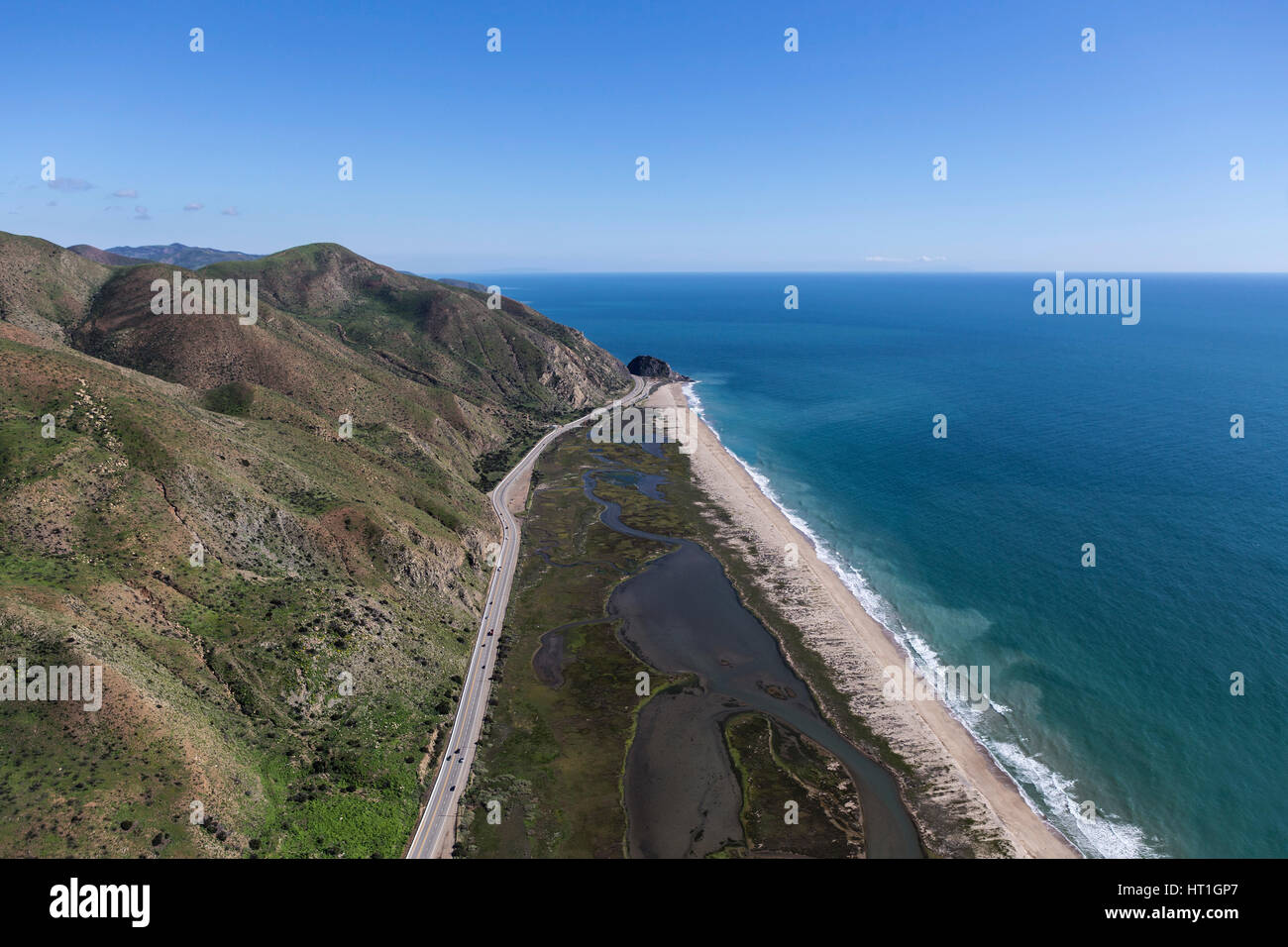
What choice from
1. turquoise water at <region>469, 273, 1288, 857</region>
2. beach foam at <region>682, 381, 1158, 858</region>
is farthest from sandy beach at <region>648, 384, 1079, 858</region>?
turquoise water at <region>469, 273, 1288, 857</region>

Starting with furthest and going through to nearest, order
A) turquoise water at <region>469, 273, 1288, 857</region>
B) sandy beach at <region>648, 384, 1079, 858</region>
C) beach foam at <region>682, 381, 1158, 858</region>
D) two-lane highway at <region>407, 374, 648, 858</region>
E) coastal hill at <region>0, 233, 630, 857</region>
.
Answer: turquoise water at <region>469, 273, 1288, 857</region> → sandy beach at <region>648, 384, 1079, 858</region> → two-lane highway at <region>407, 374, 648, 858</region> → beach foam at <region>682, 381, 1158, 858</region> → coastal hill at <region>0, 233, 630, 857</region>

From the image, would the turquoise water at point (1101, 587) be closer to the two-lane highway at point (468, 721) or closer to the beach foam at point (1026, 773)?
the beach foam at point (1026, 773)

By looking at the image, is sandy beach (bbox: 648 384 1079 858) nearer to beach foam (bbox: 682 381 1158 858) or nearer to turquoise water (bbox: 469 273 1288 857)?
beach foam (bbox: 682 381 1158 858)

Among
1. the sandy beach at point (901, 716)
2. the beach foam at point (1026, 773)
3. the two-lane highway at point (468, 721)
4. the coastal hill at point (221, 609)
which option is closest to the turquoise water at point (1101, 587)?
the beach foam at point (1026, 773)

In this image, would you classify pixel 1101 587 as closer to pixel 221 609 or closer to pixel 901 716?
pixel 901 716

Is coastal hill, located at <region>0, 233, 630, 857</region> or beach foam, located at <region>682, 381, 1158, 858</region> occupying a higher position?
coastal hill, located at <region>0, 233, 630, 857</region>

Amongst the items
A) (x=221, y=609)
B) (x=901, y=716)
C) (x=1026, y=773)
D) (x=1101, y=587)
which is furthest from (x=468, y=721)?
(x=1101, y=587)
